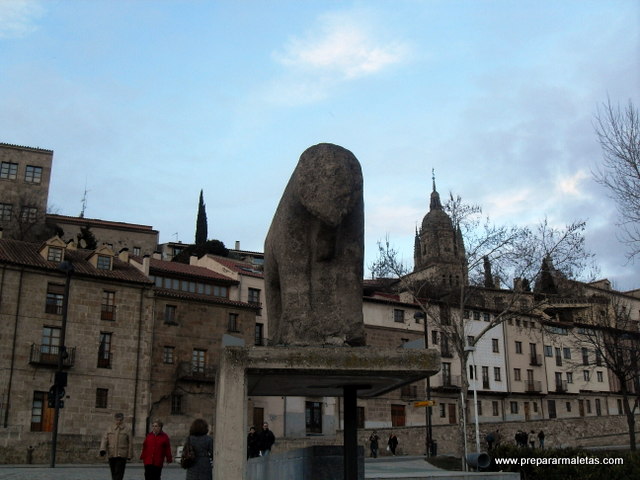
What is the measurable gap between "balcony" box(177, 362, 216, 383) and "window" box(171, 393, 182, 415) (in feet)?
3.51

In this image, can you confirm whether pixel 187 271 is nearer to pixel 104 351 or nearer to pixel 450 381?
pixel 104 351

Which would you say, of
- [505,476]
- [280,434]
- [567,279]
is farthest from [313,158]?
[280,434]

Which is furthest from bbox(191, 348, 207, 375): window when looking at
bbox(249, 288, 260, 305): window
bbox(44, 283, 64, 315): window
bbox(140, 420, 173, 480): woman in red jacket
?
bbox(140, 420, 173, 480): woman in red jacket

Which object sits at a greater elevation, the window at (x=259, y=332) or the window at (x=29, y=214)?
the window at (x=29, y=214)

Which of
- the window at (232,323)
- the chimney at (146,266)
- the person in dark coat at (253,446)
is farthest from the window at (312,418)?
the person in dark coat at (253,446)

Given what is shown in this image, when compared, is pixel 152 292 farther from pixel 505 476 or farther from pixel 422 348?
pixel 422 348

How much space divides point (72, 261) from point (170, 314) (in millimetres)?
6551

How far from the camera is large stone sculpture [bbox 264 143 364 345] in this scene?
6.12m

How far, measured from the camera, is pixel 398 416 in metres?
53.4

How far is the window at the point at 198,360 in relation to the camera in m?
44.0

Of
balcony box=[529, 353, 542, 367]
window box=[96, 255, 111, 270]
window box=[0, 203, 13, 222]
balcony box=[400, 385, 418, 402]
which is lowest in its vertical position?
balcony box=[400, 385, 418, 402]

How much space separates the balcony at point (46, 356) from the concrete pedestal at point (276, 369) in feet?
115

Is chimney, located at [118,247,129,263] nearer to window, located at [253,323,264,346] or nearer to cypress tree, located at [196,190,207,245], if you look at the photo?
window, located at [253,323,264,346]

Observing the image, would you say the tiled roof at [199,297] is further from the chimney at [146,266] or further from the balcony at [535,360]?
the balcony at [535,360]
